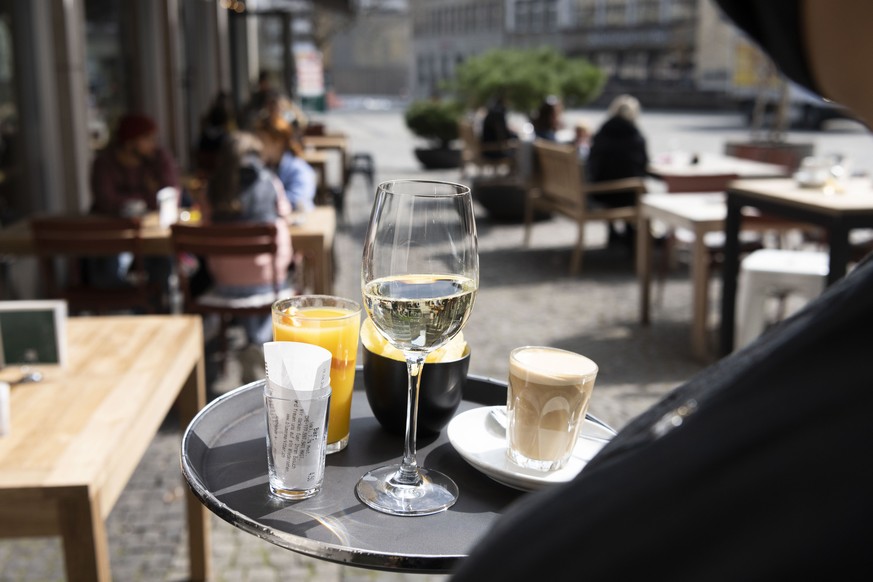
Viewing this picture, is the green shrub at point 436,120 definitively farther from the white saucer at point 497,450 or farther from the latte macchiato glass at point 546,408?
the latte macchiato glass at point 546,408

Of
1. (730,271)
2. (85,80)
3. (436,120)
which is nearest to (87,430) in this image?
(730,271)

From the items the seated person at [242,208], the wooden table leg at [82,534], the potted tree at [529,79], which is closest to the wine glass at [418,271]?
the wooden table leg at [82,534]

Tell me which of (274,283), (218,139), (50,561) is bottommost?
(50,561)

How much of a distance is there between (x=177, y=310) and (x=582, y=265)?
3828 millimetres

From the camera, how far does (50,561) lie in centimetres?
304

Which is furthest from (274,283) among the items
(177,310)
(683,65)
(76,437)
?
(683,65)

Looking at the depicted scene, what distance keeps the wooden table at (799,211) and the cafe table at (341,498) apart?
2.97 m

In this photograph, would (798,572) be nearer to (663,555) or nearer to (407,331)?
(663,555)

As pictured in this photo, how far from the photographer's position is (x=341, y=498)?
3.57ft

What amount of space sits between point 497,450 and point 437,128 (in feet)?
48.1

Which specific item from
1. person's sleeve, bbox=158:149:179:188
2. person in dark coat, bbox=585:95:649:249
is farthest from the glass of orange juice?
person in dark coat, bbox=585:95:649:249

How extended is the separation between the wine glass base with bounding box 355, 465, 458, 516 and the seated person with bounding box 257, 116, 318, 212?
469 centimetres

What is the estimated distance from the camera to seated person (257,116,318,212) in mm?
5809

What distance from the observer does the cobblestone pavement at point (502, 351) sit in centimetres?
303
